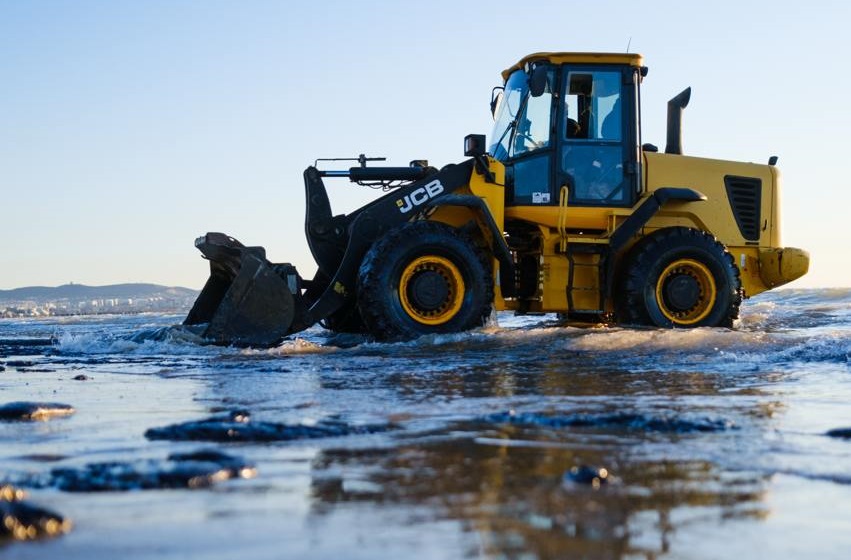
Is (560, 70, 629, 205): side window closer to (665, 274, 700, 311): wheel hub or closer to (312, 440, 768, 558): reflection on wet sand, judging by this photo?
(665, 274, 700, 311): wheel hub

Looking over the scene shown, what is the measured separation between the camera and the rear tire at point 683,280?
12.8 metres

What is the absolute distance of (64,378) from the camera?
8625mm

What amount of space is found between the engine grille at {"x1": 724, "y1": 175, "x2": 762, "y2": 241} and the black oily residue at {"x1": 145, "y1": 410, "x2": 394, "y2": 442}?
33.3 ft

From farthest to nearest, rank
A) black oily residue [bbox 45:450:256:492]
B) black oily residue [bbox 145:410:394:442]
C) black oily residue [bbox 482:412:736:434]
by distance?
1. black oily residue [bbox 482:412:736:434]
2. black oily residue [bbox 145:410:394:442]
3. black oily residue [bbox 45:450:256:492]

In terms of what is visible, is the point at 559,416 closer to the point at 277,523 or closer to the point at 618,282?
the point at 277,523

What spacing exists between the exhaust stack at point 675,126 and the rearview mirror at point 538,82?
2.73 metres

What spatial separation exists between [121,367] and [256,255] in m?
2.53

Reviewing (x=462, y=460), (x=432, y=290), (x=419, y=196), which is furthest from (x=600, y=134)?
(x=462, y=460)

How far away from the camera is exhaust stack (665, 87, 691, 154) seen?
14.3m

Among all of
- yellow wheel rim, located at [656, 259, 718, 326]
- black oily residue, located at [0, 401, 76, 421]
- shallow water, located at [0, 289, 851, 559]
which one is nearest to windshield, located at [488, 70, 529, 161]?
yellow wheel rim, located at [656, 259, 718, 326]

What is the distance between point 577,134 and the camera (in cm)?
1298

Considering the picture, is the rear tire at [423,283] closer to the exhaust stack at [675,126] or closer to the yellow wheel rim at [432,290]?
the yellow wheel rim at [432,290]

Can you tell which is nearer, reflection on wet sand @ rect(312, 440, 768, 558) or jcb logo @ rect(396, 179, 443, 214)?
reflection on wet sand @ rect(312, 440, 768, 558)

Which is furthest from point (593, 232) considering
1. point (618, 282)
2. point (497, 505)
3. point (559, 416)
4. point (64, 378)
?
point (497, 505)
